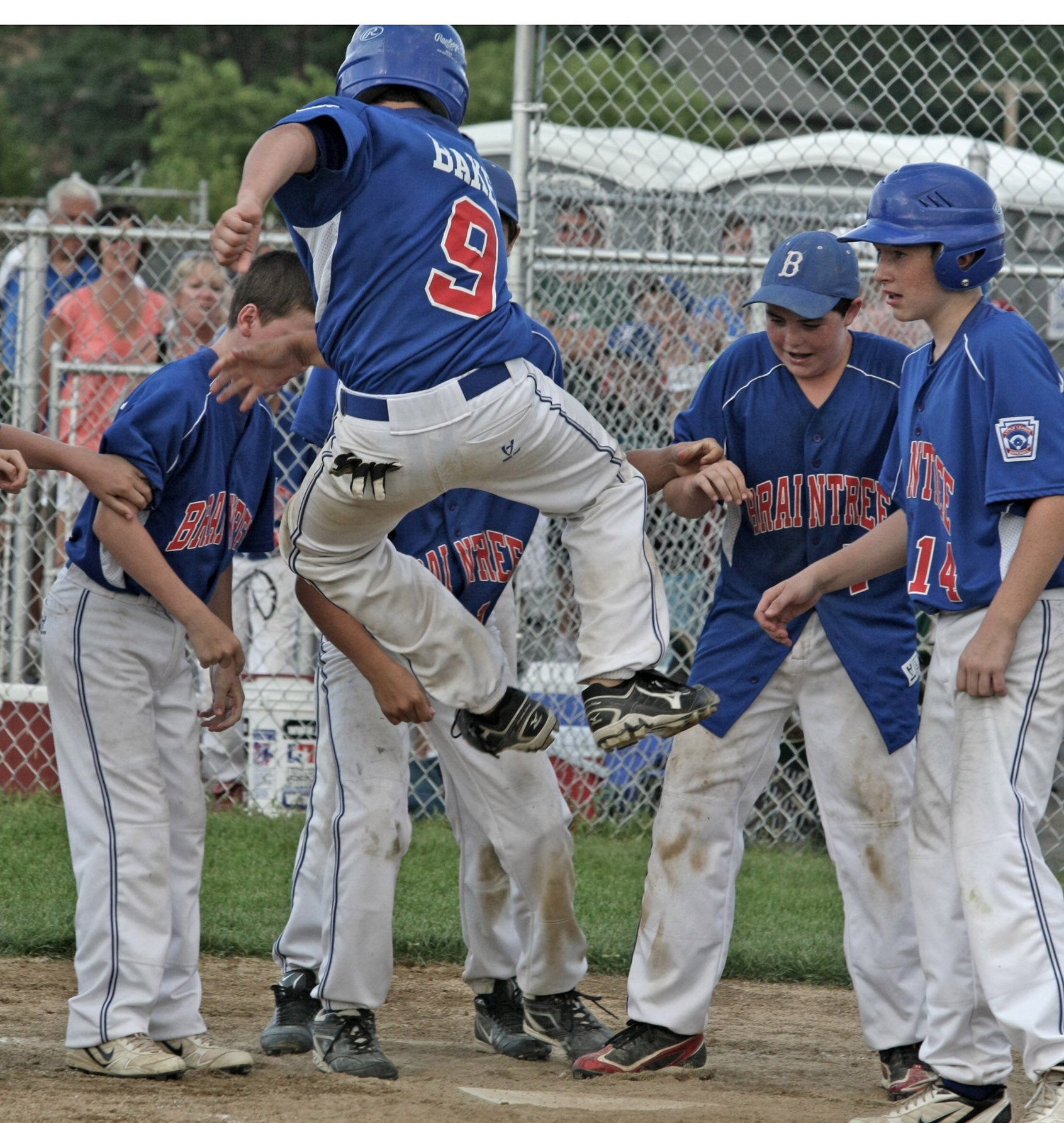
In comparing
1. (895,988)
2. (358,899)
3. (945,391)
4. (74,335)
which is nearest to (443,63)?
(945,391)

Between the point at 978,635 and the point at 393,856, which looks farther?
the point at 393,856

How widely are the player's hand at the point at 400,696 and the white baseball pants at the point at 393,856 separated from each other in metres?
0.21

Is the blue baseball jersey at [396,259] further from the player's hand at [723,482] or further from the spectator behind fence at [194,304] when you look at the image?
the spectator behind fence at [194,304]

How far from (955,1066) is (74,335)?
18.8 feet

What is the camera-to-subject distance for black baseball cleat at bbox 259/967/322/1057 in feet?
A: 13.4

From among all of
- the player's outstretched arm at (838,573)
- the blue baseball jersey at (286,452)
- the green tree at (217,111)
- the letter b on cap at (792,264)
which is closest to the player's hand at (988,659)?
the player's outstretched arm at (838,573)

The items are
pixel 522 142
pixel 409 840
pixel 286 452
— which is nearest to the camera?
pixel 409 840

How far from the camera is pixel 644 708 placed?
3434mm

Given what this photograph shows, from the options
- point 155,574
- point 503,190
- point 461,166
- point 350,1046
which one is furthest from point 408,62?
point 350,1046

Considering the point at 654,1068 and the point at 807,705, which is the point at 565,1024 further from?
the point at 807,705

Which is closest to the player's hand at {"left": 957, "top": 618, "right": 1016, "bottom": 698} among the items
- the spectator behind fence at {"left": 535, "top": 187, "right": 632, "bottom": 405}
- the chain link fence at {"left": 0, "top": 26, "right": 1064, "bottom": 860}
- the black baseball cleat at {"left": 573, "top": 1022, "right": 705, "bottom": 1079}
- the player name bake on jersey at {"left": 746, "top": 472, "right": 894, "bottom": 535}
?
the player name bake on jersey at {"left": 746, "top": 472, "right": 894, "bottom": 535}

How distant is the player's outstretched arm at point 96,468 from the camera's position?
3.63m

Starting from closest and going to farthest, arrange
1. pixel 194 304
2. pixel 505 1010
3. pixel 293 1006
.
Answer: pixel 293 1006, pixel 505 1010, pixel 194 304

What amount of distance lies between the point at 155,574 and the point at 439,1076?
146 cm
